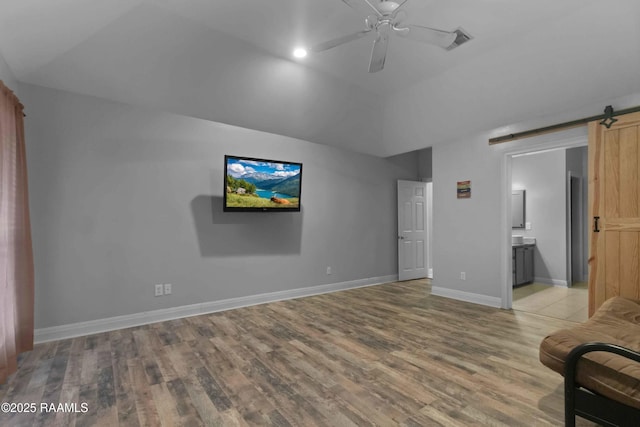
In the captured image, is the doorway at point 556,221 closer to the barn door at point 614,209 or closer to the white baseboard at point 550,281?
the white baseboard at point 550,281

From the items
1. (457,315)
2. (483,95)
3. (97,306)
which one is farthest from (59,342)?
(483,95)

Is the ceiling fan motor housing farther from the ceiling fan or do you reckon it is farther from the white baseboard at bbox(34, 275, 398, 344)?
the white baseboard at bbox(34, 275, 398, 344)

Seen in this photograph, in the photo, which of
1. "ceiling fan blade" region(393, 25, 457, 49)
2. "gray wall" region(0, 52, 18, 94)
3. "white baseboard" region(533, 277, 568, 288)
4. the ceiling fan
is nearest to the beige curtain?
"gray wall" region(0, 52, 18, 94)

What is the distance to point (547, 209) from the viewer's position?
6.03 m

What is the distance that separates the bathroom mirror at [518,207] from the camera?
20.6ft

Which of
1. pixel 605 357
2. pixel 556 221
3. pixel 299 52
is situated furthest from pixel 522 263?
pixel 299 52

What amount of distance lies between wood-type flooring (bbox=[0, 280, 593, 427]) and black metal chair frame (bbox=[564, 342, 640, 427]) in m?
0.36

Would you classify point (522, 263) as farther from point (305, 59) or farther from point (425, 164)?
point (305, 59)

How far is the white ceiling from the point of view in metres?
2.91

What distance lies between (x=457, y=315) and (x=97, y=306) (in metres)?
4.39

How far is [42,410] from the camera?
6.84 ft

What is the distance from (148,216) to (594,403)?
4.32 m

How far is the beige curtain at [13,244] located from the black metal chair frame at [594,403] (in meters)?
3.81

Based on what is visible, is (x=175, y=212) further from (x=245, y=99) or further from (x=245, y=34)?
(x=245, y=34)
